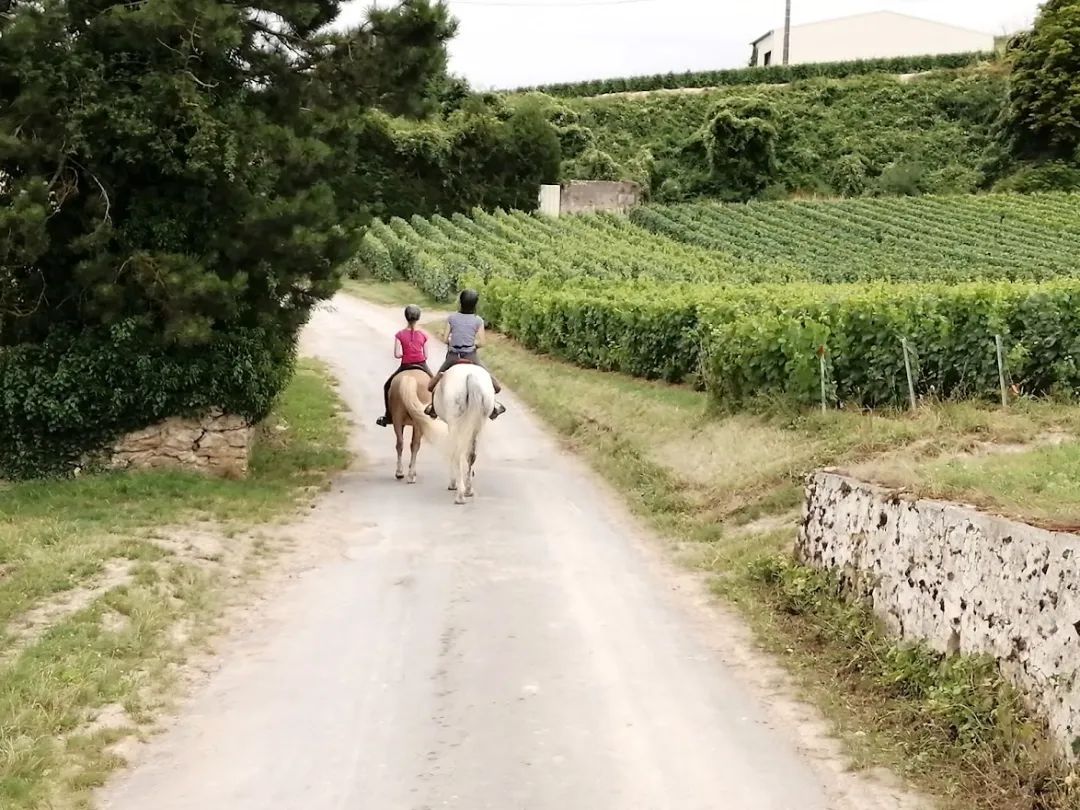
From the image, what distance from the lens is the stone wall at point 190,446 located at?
1388 centimetres

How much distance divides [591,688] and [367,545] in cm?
464

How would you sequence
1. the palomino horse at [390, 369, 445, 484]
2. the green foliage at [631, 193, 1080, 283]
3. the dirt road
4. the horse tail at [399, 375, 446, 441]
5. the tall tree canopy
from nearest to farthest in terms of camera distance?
the dirt road < the tall tree canopy < the horse tail at [399, 375, 446, 441] < the palomino horse at [390, 369, 445, 484] < the green foliage at [631, 193, 1080, 283]

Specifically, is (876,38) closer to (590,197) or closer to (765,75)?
(765,75)

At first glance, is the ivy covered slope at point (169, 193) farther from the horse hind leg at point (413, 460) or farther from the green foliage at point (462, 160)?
the green foliage at point (462, 160)

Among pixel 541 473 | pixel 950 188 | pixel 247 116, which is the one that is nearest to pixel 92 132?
pixel 247 116

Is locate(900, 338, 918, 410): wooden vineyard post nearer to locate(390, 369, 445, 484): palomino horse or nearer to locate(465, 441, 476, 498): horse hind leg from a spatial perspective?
locate(465, 441, 476, 498): horse hind leg

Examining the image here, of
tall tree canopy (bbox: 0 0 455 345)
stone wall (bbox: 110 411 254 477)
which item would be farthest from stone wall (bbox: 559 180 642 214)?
stone wall (bbox: 110 411 254 477)

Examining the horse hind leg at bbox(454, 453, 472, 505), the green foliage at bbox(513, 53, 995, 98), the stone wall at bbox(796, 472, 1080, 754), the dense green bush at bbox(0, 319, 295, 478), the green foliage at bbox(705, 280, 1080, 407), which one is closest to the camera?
the stone wall at bbox(796, 472, 1080, 754)

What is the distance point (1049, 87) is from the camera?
64375 mm

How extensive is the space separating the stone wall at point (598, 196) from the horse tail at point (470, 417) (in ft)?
175

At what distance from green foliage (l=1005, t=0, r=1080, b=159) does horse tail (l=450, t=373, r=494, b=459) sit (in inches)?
2386

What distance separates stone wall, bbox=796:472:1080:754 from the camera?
560 centimetres

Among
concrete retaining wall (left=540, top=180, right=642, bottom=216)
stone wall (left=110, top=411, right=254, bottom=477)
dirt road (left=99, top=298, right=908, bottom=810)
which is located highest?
concrete retaining wall (left=540, top=180, right=642, bottom=216)

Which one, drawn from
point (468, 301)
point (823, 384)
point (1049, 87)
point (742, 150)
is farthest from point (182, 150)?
point (1049, 87)
